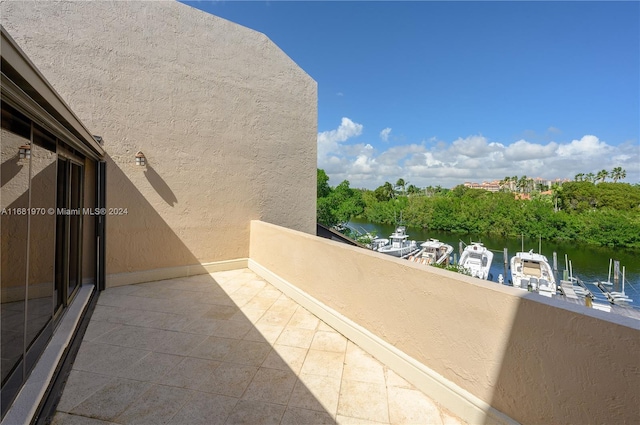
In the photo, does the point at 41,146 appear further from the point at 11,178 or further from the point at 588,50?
the point at 588,50

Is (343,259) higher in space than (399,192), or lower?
lower

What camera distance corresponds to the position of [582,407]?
4.58 feet

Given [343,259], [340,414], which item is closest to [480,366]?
[340,414]

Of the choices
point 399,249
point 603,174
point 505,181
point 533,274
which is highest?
point 603,174

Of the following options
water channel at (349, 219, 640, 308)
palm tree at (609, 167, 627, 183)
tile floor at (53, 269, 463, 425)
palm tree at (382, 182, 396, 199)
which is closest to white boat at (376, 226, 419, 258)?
water channel at (349, 219, 640, 308)

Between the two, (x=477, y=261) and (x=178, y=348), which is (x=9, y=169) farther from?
(x=477, y=261)

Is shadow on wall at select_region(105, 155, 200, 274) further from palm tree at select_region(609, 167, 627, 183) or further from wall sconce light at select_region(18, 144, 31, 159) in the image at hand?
palm tree at select_region(609, 167, 627, 183)

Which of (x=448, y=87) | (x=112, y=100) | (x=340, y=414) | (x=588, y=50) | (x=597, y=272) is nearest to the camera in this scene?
(x=340, y=414)

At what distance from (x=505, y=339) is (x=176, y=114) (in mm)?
5886

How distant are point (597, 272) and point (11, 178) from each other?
3366 centimetres

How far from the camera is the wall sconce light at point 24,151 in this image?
6.42ft

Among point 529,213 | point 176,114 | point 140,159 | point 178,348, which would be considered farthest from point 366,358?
point 529,213

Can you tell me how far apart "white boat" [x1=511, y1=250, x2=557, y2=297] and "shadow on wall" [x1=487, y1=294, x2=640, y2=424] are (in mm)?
17053

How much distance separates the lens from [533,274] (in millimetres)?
18250
